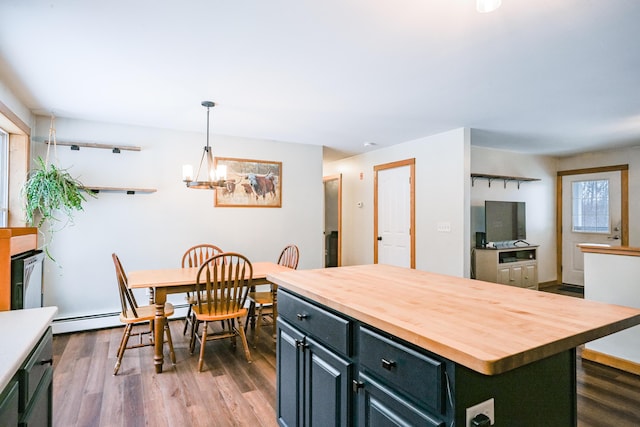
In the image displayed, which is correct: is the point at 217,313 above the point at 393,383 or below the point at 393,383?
below

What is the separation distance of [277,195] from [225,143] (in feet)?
3.23

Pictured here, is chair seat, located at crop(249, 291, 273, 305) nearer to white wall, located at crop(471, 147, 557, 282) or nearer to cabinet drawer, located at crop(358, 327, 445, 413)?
cabinet drawer, located at crop(358, 327, 445, 413)

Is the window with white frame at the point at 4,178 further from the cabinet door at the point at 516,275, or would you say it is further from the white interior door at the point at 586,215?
the white interior door at the point at 586,215

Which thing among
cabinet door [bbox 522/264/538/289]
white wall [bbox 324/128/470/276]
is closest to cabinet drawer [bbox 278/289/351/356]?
white wall [bbox 324/128/470/276]

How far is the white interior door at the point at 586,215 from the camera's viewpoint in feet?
19.2

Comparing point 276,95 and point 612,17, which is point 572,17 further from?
point 276,95

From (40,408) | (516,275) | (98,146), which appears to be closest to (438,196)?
(516,275)

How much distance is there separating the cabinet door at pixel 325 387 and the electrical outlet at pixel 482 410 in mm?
519

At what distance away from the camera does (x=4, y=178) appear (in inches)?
135

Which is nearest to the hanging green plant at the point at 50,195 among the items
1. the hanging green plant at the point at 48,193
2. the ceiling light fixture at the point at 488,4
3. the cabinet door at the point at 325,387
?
the hanging green plant at the point at 48,193

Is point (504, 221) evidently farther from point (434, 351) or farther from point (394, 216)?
point (434, 351)

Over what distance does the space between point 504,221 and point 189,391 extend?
506 cm

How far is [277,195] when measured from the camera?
5027 mm


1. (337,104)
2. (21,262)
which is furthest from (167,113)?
(21,262)
